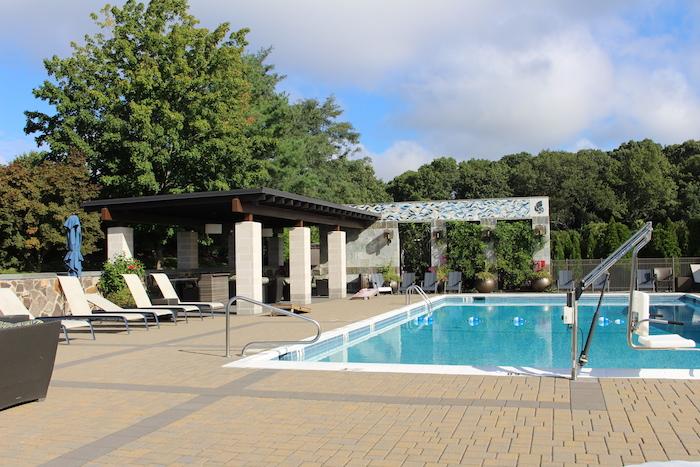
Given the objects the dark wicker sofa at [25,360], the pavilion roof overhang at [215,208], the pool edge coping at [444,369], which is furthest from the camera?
the pavilion roof overhang at [215,208]

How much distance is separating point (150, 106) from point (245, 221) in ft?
30.3

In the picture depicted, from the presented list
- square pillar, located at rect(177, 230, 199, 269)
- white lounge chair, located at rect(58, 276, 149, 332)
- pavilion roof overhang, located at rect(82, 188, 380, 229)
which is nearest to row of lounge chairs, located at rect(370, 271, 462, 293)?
pavilion roof overhang, located at rect(82, 188, 380, 229)

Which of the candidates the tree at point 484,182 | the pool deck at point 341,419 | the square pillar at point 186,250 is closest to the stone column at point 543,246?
the square pillar at point 186,250

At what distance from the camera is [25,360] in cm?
589

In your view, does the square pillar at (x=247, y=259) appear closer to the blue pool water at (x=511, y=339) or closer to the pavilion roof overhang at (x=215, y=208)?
the pavilion roof overhang at (x=215, y=208)

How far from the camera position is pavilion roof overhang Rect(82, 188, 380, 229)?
1514 centimetres

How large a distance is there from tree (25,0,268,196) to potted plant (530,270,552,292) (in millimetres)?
11084

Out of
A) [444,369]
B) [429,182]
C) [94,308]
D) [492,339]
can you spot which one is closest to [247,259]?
[94,308]

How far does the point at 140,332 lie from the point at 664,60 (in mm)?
13347

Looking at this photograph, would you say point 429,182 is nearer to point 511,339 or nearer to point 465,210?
point 465,210

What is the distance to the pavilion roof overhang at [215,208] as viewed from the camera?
15141 millimetres

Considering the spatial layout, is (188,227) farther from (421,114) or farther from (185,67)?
(421,114)

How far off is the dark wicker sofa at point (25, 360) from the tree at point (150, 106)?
1685cm

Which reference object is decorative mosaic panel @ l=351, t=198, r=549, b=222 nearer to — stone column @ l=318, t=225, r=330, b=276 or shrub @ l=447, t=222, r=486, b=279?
shrub @ l=447, t=222, r=486, b=279
